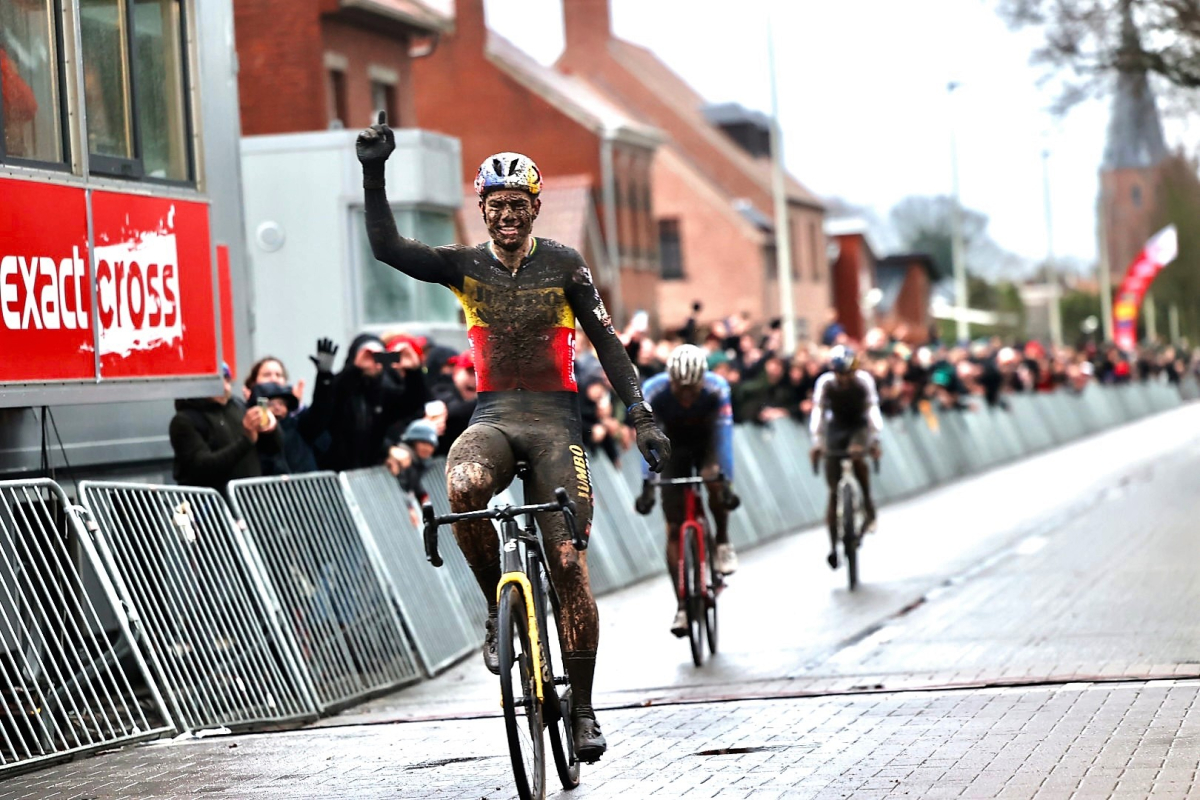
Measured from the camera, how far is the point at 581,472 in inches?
315

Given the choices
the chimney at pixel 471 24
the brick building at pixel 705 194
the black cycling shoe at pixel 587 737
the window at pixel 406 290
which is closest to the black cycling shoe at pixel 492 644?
the black cycling shoe at pixel 587 737

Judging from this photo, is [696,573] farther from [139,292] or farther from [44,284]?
[44,284]

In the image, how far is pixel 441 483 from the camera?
15.0m

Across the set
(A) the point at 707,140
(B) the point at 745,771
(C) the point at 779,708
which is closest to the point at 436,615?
(C) the point at 779,708

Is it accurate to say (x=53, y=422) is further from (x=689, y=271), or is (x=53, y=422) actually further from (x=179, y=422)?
(x=689, y=271)

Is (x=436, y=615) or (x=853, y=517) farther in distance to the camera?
(x=853, y=517)

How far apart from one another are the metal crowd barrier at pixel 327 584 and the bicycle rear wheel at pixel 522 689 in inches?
162

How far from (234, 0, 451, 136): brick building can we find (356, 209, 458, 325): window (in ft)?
32.7

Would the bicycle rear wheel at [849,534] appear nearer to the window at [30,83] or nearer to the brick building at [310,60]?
the window at [30,83]

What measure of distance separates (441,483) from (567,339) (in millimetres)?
6980

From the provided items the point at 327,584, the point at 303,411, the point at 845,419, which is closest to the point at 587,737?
the point at 327,584

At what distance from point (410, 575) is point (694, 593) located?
183 centimetres

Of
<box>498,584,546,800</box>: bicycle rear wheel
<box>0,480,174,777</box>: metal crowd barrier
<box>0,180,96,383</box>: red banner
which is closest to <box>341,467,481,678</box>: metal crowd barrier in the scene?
<box>0,180,96,383</box>: red banner

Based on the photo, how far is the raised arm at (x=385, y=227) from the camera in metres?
7.55
